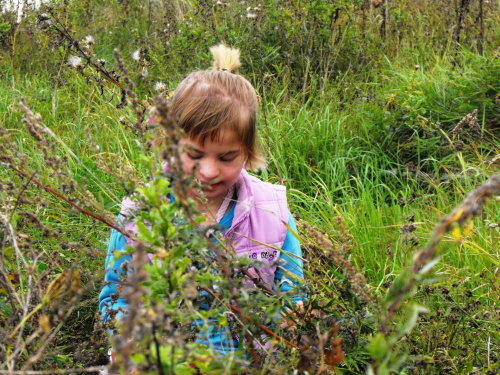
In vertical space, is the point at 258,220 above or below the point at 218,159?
below

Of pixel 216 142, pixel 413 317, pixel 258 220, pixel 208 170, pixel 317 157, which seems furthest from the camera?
pixel 317 157

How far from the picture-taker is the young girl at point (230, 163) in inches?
81.9

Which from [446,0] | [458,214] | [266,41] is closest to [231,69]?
[458,214]

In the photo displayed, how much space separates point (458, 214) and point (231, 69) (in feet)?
6.65

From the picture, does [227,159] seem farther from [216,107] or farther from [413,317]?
[413,317]

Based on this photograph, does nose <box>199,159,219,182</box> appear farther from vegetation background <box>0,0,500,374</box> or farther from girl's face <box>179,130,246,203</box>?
vegetation background <box>0,0,500,374</box>

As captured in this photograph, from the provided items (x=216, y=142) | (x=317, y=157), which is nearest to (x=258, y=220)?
(x=216, y=142)

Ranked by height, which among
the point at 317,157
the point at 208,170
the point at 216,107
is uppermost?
the point at 317,157

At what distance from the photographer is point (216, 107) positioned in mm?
2156

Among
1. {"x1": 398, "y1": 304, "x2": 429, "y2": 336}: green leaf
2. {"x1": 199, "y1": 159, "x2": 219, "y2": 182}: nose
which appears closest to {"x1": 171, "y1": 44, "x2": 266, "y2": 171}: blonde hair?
{"x1": 199, "y1": 159, "x2": 219, "y2": 182}: nose

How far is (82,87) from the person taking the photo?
469cm

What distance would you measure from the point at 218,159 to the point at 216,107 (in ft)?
0.76

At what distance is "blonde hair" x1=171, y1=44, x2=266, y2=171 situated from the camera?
6.93 ft

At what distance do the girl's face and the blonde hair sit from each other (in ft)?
0.09
